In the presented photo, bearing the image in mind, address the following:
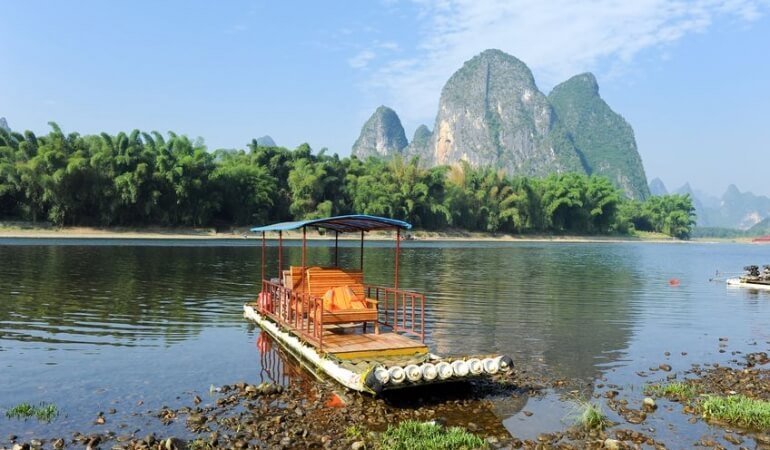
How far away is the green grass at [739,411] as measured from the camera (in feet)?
31.5

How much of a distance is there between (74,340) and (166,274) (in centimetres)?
1755

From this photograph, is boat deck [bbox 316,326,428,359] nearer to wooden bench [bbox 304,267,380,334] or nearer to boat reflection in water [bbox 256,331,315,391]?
wooden bench [bbox 304,267,380,334]

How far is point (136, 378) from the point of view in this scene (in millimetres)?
12094

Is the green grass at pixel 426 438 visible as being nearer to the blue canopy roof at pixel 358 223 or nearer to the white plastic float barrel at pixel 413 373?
the white plastic float barrel at pixel 413 373

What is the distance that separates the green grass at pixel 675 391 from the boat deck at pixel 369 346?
4692 mm

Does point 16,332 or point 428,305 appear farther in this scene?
point 428,305

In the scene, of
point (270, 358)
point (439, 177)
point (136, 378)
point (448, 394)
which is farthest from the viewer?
point (439, 177)

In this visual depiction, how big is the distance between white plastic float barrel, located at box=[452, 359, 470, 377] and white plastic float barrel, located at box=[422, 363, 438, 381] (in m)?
0.41

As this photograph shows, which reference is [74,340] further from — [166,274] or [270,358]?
[166,274]

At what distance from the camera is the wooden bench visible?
13281mm

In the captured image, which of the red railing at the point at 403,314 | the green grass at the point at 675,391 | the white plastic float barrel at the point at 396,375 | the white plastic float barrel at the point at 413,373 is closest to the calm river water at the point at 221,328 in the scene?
the red railing at the point at 403,314

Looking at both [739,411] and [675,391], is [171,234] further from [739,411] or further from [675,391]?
[739,411]

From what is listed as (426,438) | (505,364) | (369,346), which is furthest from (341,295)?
(426,438)

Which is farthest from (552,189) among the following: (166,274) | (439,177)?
(166,274)
